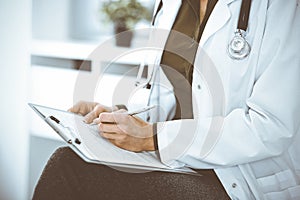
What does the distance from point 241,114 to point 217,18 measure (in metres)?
0.22

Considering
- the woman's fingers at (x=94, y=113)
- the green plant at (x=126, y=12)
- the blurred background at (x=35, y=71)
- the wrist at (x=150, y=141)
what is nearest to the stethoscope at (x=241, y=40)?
the wrist at (x=150, y=141)

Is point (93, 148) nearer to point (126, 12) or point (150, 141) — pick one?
point (150, 141)

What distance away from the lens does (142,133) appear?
3.83ft

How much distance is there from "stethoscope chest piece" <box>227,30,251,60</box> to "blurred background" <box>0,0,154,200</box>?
910 mm

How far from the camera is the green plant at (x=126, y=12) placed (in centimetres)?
223

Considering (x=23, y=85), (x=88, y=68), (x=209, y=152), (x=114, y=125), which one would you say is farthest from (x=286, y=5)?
(x=23, y=85)

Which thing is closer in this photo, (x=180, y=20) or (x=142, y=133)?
(x=142, y=133)

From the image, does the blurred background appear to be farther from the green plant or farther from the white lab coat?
the white lab coat

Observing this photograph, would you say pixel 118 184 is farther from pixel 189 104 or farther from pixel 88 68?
pixel 88 68

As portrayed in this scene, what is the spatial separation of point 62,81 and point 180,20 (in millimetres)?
908

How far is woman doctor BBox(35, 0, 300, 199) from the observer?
3.46ft

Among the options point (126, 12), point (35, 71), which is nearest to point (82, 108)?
point (35, 71)

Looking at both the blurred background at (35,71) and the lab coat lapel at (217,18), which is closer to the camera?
the lab coat lapel at (217,18)

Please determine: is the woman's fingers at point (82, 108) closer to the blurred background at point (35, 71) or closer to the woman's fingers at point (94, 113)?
the woman's fingers at point (94, 113)
